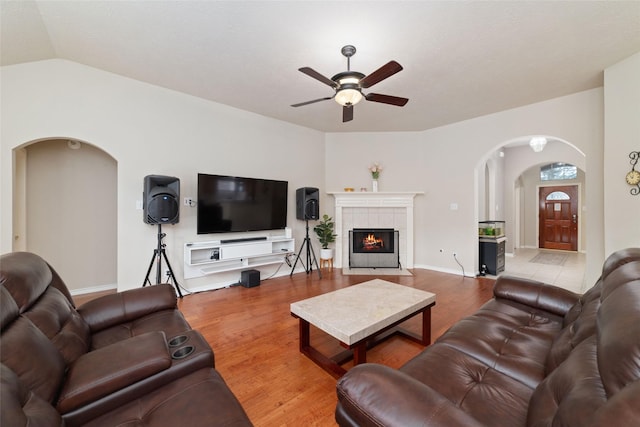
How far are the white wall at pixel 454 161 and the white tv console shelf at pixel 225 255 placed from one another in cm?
198

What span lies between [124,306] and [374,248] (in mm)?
4176

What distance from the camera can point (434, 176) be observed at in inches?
201

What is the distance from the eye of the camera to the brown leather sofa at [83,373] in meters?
0.89

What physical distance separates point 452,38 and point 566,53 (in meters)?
1.31

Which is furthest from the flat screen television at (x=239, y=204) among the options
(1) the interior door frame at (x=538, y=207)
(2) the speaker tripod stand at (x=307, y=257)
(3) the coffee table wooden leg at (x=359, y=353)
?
(1) the interior door frame at (x=538, y=207)

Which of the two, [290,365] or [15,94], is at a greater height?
[15,94]

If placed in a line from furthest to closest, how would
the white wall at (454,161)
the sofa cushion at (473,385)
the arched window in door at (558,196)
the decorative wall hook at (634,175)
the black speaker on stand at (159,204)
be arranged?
the arched window in door at (558,196), the white wall at (454,161), the black speaker on stand at (159,204), the decorative wall hook at (634,175), the sofa cushion at (473,385)

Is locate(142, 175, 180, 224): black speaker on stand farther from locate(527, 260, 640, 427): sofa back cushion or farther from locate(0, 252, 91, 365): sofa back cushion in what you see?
locate(527, 260, 640, 427): sofa back cushion

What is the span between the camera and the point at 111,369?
3.47 ft

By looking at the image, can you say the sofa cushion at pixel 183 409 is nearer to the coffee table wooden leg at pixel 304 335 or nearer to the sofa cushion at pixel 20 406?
the sofa cushion at pixel 20 406

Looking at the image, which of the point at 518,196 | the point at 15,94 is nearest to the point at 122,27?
the point at 15,94

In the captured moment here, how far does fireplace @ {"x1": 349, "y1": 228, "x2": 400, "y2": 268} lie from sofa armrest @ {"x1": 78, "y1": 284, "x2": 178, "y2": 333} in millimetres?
3681

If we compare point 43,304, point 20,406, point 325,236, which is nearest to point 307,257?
point 325,236

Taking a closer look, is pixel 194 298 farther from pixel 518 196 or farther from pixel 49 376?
pixel 518 196
